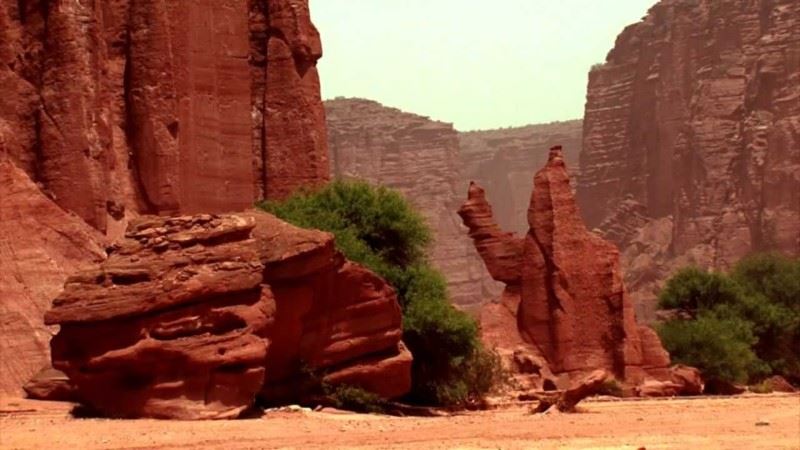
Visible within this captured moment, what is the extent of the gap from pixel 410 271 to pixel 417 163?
100559 millimetres

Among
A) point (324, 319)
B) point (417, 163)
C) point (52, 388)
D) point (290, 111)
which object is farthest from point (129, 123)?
point (417, 163)

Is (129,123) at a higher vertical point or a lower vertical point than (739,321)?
higher

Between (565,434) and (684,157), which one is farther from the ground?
(684,157)

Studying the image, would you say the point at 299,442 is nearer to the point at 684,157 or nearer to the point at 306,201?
the point at 306,201

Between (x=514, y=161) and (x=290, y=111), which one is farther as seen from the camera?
(x=514, y=161)

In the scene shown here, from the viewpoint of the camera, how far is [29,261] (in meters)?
28.5

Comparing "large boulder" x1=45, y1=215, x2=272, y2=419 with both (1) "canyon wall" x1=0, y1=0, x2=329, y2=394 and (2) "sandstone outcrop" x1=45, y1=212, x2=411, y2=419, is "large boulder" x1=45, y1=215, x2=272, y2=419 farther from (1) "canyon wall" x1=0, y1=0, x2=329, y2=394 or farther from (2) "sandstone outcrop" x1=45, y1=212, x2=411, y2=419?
(1) "canyon wall" x1=0, y1=0, x2=329, y2=394

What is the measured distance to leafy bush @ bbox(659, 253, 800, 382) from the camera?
50781 mm

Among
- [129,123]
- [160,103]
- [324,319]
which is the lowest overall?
[324,319]

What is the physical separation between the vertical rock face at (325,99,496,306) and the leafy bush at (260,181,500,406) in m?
89.2

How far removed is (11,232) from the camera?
28.8 meters

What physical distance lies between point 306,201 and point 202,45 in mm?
5244

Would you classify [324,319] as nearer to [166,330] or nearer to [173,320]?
[173,320]

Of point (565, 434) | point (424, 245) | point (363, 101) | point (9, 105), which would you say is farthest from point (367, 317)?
point (363, 101)
